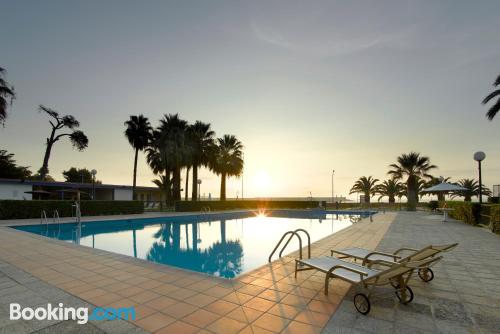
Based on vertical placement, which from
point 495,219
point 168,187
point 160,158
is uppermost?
point 160,158

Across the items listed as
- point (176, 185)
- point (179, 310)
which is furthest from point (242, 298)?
→ point (176, 185)

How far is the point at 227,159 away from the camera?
31828 millimetres

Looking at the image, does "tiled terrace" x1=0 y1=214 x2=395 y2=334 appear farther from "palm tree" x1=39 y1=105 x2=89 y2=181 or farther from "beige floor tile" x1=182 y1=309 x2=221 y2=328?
"palm tree" x1=39 y1=105 x2=89 y2=181

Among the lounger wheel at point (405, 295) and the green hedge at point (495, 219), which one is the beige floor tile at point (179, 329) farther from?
the green hedge at point (495, 219)

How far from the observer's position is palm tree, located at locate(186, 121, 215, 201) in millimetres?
28203

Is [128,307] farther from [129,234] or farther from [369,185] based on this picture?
[369,185]

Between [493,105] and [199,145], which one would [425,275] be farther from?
[199,145]

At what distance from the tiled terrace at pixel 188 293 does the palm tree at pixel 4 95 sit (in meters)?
16.5

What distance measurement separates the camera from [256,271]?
5270mm

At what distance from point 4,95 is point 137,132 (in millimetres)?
11497

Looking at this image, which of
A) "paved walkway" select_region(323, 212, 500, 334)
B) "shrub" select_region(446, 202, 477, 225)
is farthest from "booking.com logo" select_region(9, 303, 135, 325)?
"shrub" select_region(446, 202, 477, 225)

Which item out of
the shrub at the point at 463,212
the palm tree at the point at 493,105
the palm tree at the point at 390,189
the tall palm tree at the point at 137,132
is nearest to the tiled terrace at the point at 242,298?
the shrub at the point at 463,212

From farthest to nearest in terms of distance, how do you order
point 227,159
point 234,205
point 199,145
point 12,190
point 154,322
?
point 234,205, point 227,159, point 199,145, point 12,190, point 154,322

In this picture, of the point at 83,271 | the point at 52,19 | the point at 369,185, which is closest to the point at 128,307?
the point at 83,271
